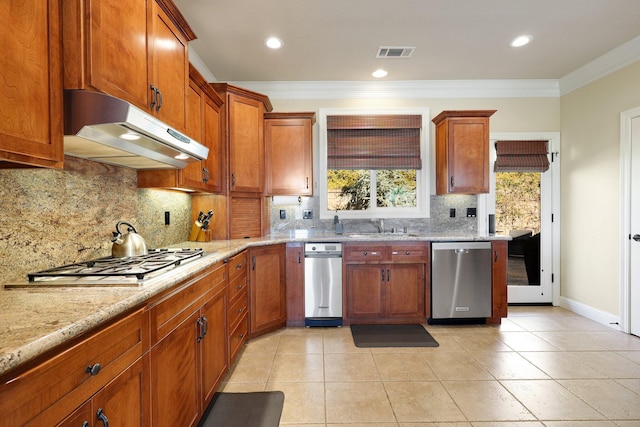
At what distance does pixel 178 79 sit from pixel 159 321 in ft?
5.02

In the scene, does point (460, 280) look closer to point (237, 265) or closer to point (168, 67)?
point (237, 265)

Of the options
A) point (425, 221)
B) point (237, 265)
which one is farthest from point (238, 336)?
point (425, 221)

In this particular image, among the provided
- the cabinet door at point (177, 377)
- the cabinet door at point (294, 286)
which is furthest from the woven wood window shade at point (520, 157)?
the cabinet door at point (177, 377)

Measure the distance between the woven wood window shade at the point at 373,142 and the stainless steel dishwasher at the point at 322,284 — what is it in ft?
3.86

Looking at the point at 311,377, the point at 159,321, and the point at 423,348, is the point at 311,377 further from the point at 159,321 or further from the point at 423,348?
the point at 159,321

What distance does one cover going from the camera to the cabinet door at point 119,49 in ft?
4.38

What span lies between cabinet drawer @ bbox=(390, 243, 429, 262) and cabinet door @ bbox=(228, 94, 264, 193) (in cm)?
158

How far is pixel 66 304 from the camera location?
108 centimetres

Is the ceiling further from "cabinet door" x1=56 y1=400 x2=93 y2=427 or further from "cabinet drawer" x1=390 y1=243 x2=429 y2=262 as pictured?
"cabinet door" x1=56 y1=400 x2=93 y2=427

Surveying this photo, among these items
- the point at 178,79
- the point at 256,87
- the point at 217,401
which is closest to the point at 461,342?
the point at 217,401

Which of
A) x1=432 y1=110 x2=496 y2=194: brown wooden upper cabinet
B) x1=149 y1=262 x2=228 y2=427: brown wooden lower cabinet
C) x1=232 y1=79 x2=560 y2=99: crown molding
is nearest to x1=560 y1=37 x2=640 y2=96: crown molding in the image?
x1=232 y1=79 x2=560 y2=99: crown molding

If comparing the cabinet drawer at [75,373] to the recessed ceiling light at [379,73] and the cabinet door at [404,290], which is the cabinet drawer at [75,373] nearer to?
the cabinet door at [404,290]

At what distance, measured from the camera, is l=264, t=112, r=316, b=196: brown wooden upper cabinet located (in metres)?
3.68

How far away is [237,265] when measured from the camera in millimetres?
2648
